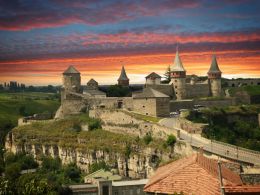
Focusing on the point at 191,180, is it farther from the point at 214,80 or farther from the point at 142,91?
the point at 214,80

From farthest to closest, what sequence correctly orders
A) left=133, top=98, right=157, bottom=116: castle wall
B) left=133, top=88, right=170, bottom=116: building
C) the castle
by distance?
the castle, left=133, top=98, right=157, bottom=116: castle wall, left=133, top=88, right=170, bottom=116: building

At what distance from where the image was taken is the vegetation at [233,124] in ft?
136

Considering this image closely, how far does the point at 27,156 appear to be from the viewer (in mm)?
50844

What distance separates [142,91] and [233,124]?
340 inches

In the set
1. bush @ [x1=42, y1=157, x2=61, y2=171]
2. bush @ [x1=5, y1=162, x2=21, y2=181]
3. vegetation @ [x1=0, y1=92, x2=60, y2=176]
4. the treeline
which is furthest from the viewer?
vegetation @ [x1=0, y1=92, x2=60, y2=176]

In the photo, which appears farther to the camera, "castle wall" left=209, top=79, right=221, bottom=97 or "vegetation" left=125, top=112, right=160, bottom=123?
"castle wall" left=209, top=79, right=221, bottom=97

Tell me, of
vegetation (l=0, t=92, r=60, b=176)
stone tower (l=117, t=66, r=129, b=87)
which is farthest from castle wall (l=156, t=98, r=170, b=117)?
vegetation (l=0, t=92, r=60, b=176)

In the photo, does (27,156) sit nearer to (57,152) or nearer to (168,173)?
(57,152)

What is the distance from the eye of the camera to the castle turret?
176 ft

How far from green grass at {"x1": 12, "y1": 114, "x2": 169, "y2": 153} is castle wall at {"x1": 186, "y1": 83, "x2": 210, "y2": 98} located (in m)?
10.8

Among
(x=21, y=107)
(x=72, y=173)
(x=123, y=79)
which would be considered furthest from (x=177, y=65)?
(x=21, y=107)

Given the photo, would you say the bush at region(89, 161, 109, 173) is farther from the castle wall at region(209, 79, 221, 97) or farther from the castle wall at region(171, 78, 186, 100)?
the castle wall at region(209, 79, 221, 97)

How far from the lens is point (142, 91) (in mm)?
49906

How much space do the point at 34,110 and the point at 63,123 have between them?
109 feet
